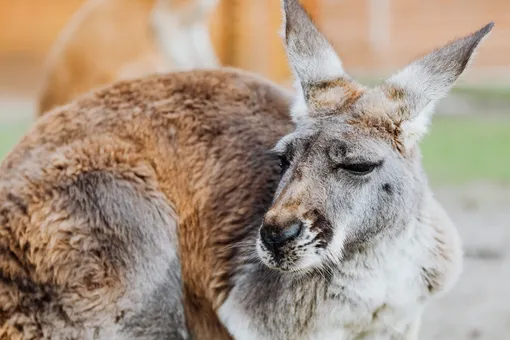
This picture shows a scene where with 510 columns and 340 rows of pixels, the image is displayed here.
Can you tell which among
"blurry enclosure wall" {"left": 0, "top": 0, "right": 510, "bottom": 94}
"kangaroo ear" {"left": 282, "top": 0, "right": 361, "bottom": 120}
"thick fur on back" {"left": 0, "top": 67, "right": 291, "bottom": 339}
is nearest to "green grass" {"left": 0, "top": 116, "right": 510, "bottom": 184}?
"blurry enclosure wall" {"left": 0, "top": 0, "right": 510, "bottom": 94}

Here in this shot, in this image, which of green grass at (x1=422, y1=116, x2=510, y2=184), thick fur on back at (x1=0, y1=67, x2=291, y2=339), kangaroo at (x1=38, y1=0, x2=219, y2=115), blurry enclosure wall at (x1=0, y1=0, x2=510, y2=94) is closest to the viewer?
thick fur on back at (x1=0, y1=67, x2=291, y2=339)

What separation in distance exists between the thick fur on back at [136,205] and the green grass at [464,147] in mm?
7602

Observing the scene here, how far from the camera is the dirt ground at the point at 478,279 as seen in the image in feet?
22.7

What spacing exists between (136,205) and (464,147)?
11.5 metres

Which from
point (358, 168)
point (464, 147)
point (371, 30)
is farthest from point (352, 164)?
point (371, 30)

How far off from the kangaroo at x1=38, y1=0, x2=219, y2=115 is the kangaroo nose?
19.9 feet

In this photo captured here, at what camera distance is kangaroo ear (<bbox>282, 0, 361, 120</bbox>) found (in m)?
4.73

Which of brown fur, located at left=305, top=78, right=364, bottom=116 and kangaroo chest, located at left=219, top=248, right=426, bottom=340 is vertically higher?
brown fur, located at left=305, top=78, right=364, bottom=116

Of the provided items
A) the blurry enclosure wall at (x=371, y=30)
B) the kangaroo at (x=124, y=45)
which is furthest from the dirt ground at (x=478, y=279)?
the blurry enclosure wall at (x=371, y=30)

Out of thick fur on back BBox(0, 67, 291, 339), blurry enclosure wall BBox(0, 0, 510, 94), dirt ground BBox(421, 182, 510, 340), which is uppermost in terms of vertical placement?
thick fur on back BBox(0, 67, 291, 339)

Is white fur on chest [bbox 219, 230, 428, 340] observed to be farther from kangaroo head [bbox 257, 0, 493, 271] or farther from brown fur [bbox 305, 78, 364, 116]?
brown fur [bbox 305, 78, 364, 116]

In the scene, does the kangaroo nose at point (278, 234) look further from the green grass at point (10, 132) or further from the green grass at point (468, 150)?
the green grass at point (10, 132)

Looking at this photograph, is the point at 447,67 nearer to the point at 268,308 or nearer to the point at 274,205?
the point at 274,205

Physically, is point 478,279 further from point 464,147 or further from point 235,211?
point 464,147
